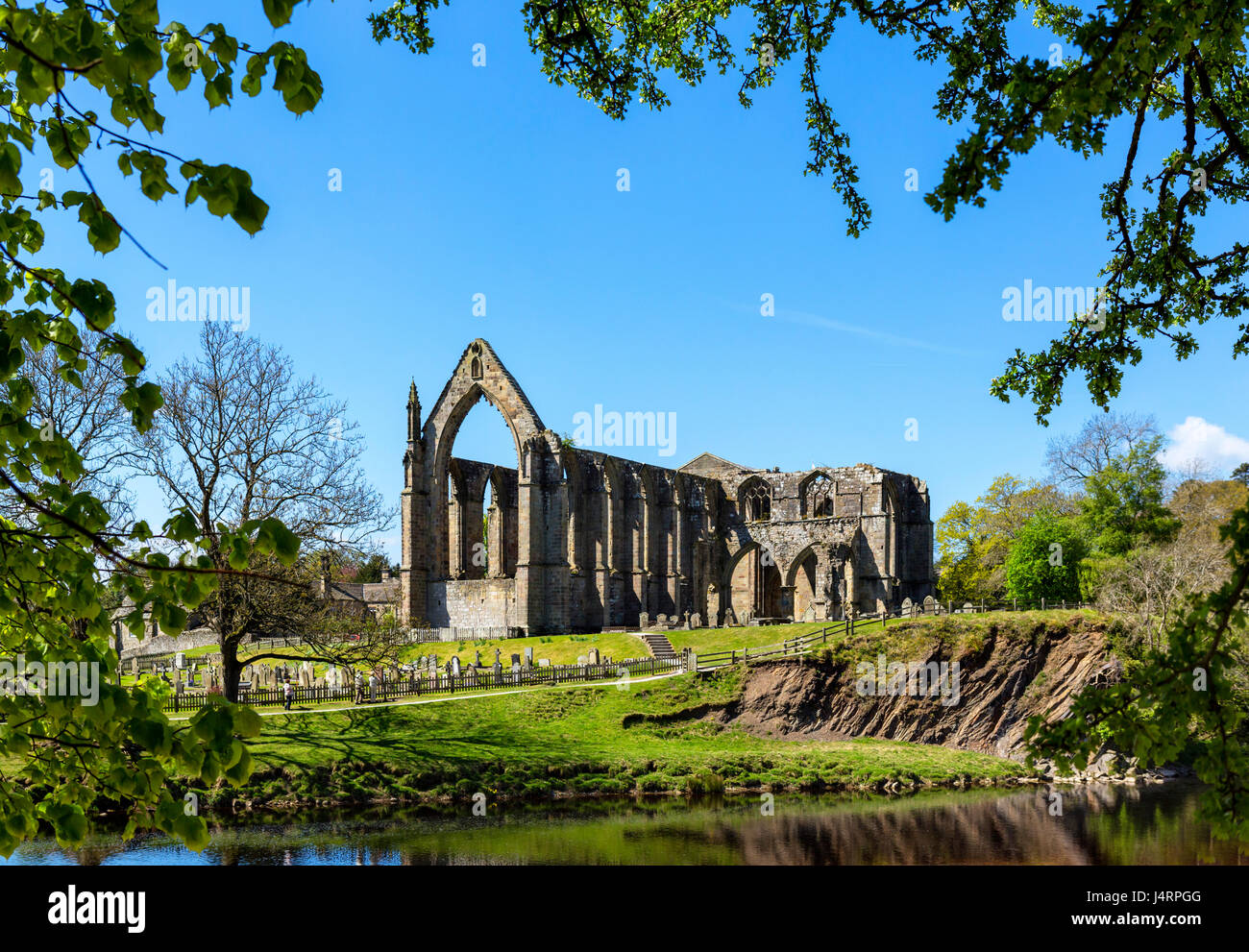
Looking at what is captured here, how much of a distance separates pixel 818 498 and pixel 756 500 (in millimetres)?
4023

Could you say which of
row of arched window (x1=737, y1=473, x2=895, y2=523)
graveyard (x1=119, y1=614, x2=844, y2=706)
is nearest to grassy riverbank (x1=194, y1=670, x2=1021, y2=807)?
graveyard (x1=119, y1=614, x2=844, y2=706)

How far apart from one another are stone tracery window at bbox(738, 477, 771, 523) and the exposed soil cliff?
2433 centimetres

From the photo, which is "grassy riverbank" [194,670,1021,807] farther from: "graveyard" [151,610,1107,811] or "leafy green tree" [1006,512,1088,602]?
"leafy green tree" [1006,512,1088,602]

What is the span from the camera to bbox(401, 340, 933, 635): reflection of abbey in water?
155 feet

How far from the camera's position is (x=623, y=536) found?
177 ft

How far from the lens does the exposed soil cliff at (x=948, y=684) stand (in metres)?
33.7

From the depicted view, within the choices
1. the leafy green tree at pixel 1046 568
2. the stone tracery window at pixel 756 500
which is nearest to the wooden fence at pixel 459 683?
the leafy green tree at pixel 1046 568

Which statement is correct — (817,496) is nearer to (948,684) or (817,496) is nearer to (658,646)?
(658,646)

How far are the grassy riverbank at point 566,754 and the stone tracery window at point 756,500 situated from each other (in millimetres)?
26305

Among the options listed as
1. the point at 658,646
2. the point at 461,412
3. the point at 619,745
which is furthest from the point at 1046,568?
the point at 461,412

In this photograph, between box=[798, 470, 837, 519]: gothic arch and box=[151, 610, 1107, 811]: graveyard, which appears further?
box=[798, 470, 837, 519]: gothic arch

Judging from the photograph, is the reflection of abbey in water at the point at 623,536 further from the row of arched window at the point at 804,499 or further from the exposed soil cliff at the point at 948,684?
the exposed soil cliff at the point at 948,684
